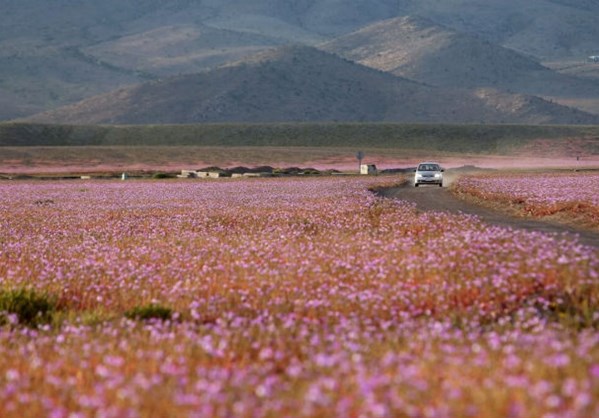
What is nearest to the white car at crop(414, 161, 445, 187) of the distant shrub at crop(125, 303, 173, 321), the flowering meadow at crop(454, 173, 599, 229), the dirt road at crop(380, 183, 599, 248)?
the flowering meadow at crop(454, 173, 599, 229)

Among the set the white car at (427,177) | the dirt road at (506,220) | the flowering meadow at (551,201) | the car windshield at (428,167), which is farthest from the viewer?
the car windshield at (428,167)

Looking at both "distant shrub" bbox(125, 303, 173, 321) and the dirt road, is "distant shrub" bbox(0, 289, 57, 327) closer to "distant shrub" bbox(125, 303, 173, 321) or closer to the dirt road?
"distant shrub" bbox(125, 303, 173, 321)

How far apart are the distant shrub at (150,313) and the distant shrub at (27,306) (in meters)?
1.11

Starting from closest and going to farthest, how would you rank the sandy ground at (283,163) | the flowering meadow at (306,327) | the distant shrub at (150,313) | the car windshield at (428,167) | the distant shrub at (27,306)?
the flowering meadow at (306,327)
the distant shrub at (150,313)
the distant shrub at (27,306)
the car windshield at (428,167)
the sandy ground at (283,163)

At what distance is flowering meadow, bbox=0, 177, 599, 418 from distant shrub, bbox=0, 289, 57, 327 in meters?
0.12

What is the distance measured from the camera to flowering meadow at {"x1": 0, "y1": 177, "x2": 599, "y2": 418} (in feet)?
21.2

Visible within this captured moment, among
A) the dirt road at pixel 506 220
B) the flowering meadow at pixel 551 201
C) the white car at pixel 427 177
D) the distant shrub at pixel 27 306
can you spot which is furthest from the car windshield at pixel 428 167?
the distant shrub at pixel 27 306

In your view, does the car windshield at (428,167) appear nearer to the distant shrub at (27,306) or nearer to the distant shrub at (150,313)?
the distant shrub at (27,306)

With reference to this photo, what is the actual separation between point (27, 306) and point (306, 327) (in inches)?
151

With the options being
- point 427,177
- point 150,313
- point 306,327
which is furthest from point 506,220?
point 427,177

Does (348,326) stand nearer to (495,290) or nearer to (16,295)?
(495,290)

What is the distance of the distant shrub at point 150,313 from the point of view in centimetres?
1126

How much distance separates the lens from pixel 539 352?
7184 mm

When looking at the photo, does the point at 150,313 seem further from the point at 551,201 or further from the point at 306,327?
the point at 551,201
